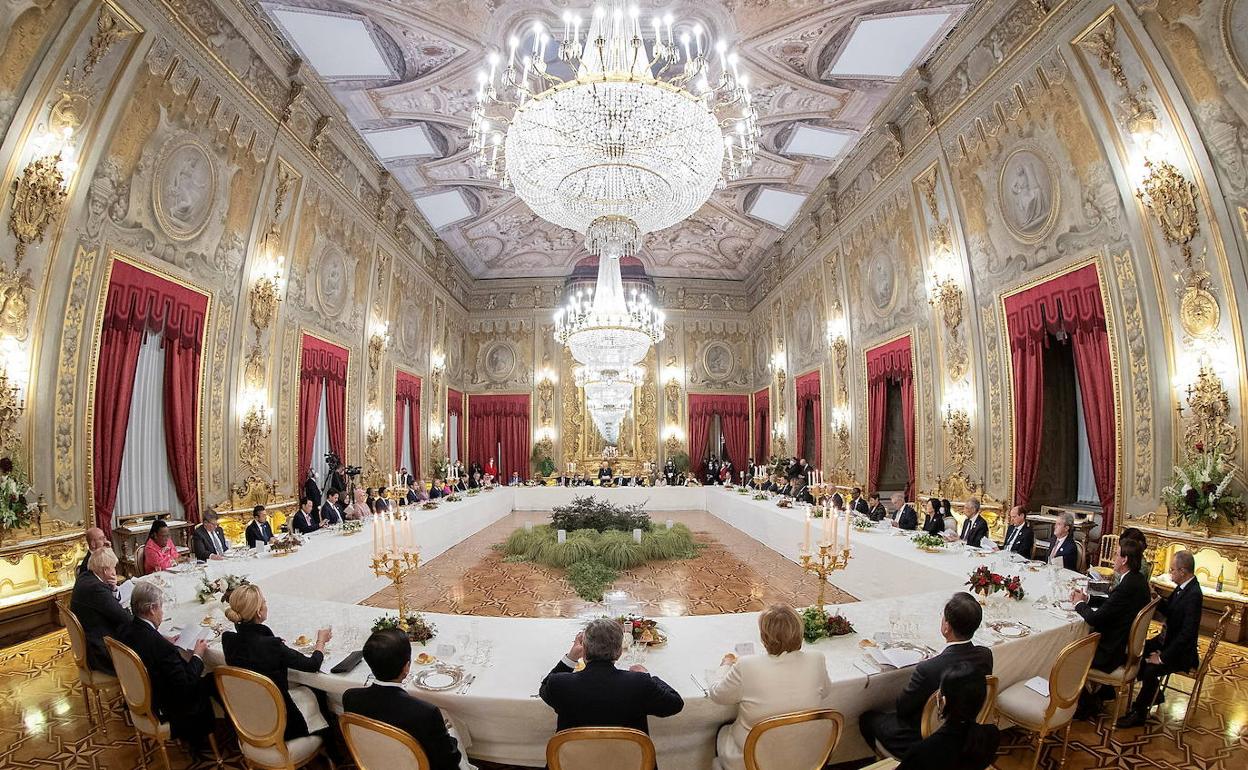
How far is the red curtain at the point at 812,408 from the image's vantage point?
1444 cm

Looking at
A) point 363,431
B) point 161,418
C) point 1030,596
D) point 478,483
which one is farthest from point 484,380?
point 1030,596

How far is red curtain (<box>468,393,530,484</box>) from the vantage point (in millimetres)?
19875

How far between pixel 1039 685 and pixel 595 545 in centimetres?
647

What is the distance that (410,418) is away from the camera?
15.4 metres

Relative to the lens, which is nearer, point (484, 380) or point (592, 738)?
point (592, 738)

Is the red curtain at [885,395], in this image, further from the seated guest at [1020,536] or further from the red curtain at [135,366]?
the red curtain at [135,366]

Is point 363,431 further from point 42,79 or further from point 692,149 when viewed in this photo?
point 692,149

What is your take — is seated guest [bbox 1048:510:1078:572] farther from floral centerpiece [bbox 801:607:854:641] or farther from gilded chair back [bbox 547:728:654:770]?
gilded chair back [bbox 547:728:654:770]

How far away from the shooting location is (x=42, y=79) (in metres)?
5.31

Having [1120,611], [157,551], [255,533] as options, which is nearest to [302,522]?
[255,533]

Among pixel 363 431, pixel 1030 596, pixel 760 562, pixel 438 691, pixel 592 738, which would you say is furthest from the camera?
pixel 363 431

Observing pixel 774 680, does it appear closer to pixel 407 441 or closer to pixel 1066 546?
pixel 1066 546

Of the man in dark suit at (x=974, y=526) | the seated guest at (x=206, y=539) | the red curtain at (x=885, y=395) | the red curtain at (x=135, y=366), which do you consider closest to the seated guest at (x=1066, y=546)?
the man in dark suit at (x=974, y=526)

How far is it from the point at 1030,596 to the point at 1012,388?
5.08 metres
